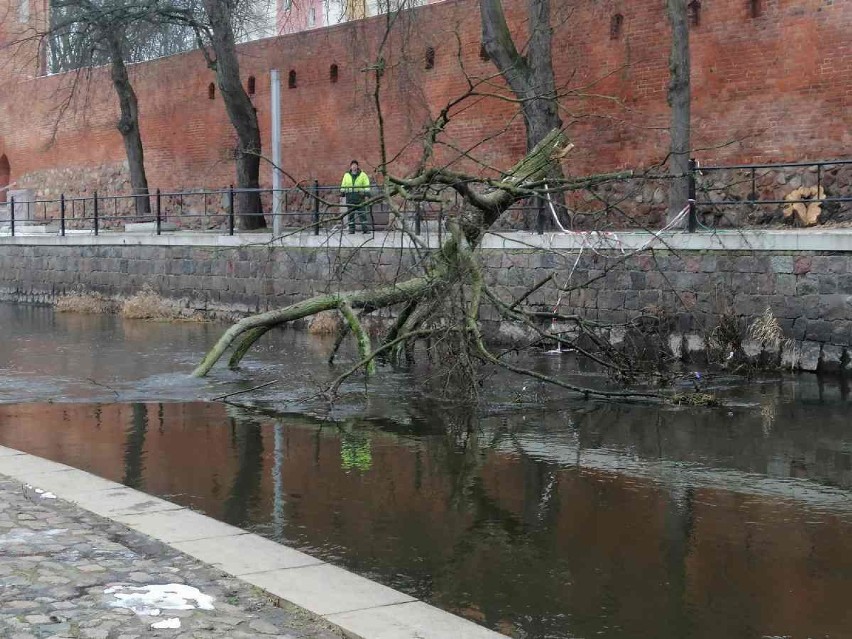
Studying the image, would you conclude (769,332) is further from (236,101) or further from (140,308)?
(236,101)

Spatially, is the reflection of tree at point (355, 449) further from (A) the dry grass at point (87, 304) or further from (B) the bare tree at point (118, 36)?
(B) the bare tree at point (118, 36)

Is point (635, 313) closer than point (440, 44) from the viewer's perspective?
Yes

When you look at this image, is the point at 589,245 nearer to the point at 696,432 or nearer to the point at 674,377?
the point at 674,377

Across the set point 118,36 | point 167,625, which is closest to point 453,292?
point 167,625

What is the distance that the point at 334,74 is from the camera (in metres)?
29.3

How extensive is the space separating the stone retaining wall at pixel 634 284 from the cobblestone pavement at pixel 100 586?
620 cm

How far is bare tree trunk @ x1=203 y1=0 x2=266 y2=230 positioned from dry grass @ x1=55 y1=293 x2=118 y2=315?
10.3 ft

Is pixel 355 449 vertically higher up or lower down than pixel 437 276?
lower down

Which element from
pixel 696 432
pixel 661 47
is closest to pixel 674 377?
pixel 696 432

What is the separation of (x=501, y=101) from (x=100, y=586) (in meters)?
20.2

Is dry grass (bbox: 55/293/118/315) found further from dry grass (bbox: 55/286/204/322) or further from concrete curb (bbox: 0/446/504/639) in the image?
concrete curb (bbox: 0/446/504/639)

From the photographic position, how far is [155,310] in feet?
74.2

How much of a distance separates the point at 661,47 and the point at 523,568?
1716 cm

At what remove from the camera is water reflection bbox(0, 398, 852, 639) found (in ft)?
19.5
